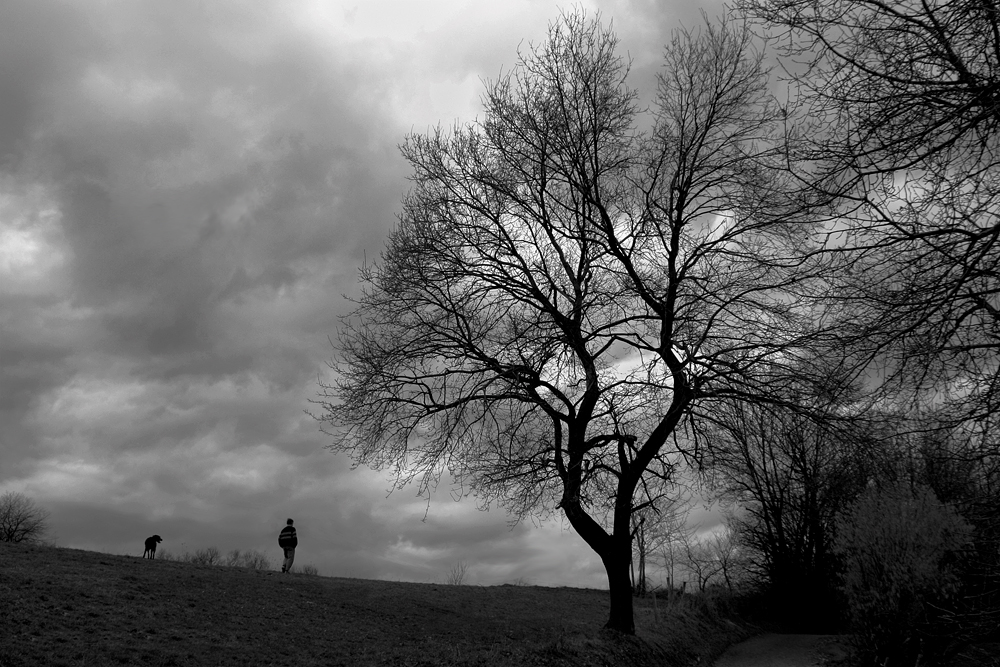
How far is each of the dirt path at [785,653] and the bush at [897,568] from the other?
6.94ft

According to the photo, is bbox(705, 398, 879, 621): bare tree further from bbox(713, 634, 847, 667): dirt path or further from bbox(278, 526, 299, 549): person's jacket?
bbox(278, 526, 299, 549): person's jacket

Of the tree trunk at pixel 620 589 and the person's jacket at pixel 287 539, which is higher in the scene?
the person's jacket at pixel 287 539

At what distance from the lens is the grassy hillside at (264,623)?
9953 millimetres

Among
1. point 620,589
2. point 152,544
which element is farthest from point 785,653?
point 152,544

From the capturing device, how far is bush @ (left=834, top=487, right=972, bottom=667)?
13773mm

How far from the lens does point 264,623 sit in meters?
12.5

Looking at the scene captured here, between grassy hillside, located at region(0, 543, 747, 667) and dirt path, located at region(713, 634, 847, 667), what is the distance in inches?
26.9

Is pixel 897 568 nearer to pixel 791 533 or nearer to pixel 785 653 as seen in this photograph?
pixel 785 653

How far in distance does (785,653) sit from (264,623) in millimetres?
14048

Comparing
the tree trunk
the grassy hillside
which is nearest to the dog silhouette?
the grassy hillside

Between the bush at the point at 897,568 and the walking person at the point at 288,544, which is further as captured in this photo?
the walking person at the point at 288,544

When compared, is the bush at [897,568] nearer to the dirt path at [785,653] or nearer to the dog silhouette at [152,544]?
the dirt path at [785,653]

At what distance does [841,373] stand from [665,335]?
601 cm

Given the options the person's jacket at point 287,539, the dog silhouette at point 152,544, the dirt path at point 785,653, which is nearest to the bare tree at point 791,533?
the dirt path at point 785,653
